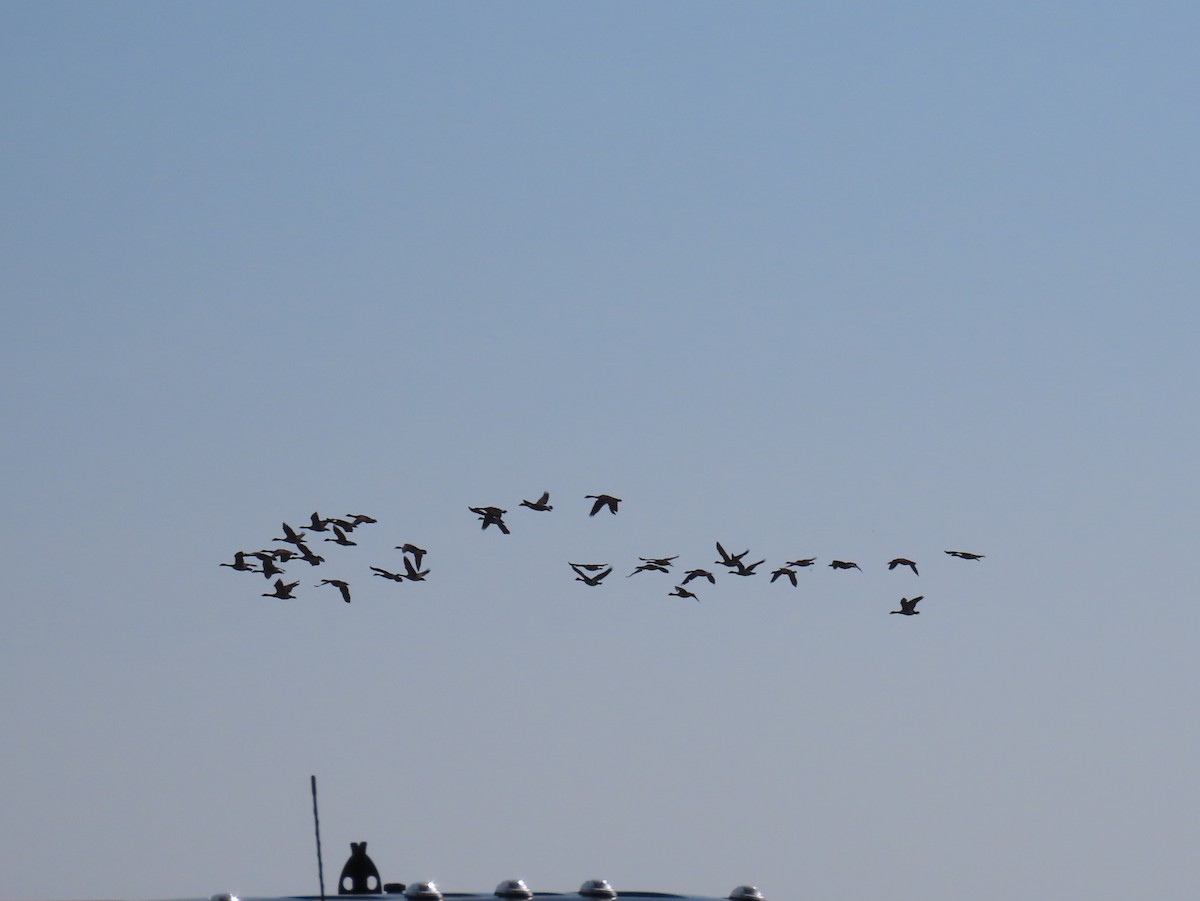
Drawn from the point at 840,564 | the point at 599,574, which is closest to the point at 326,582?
the point at 599,574

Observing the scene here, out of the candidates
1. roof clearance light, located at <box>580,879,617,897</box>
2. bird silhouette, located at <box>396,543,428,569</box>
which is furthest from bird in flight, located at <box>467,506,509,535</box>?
roof clearance light, located at <box>580,879,617,897</box>

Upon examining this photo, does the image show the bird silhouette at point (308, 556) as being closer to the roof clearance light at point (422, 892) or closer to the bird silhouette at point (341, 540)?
the bird silhouette at point (341, 540)

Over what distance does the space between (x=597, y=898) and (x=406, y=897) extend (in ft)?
7.04

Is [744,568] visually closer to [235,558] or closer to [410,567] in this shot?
[410,567]

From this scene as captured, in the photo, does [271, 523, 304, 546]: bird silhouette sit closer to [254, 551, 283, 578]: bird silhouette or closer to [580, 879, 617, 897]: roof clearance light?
[254, 551, 283, 578]: bird silhouette

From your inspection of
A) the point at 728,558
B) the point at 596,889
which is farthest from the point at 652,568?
the point at 596,889

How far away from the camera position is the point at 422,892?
2675 centimetres

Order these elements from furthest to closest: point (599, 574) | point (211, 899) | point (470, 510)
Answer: point (599, 574) < point (470, 510) < point (211, 899)

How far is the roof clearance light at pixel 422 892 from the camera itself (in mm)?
26734

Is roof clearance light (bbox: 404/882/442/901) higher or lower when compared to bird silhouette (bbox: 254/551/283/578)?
lower

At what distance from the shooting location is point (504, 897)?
87.5ft

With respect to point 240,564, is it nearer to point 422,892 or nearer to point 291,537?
point 291,537

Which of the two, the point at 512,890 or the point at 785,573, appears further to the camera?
the point at 785,573

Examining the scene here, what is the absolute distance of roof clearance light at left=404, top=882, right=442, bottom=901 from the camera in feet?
87.7
